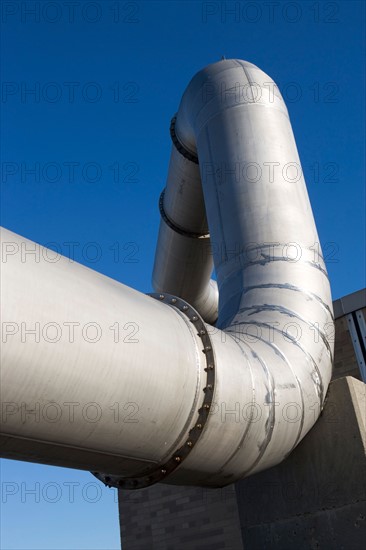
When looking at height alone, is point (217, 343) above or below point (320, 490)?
above

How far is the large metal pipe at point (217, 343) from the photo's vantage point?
2443 millimetres

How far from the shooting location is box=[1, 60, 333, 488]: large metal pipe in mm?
2443

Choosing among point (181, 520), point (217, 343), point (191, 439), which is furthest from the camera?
point (181, 520)

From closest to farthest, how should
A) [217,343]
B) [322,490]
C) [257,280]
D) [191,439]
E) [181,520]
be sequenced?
[191,439], [217,343], [322,490], [257,280], [181,520]

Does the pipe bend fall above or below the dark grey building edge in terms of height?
above

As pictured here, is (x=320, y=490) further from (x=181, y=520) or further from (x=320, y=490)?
(x=181, y=520)

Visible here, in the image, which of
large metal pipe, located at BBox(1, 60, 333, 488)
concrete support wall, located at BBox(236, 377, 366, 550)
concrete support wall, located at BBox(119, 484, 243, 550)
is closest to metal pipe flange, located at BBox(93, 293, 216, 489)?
large metal pipe, located at BBox(1, 60, 333, 488)

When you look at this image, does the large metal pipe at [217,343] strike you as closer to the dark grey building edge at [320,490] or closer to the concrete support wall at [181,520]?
the dark grey building edge at [320,490]

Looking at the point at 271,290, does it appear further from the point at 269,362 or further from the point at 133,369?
the point at 133,369

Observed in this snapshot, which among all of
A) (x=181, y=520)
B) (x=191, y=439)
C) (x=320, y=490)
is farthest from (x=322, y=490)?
(x=181, y=520)

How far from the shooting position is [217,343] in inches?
128

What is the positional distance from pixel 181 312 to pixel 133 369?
0.71 metres

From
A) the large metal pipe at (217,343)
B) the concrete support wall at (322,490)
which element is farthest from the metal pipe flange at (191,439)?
the concrete support wall at (322,490)

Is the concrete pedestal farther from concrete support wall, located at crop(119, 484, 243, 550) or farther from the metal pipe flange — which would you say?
concrete support wall, located at crop(119, 484, 243, 550)
